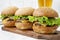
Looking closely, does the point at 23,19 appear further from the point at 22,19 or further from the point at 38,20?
the point at 38,20

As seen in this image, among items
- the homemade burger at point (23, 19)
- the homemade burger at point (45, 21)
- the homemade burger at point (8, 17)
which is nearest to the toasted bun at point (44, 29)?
the homemade burger at point (45, 21)

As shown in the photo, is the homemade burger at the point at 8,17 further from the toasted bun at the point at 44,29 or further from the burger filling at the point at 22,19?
the toasted bun at the point at 44,29

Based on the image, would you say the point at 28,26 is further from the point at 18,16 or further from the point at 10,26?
the point at 10,26

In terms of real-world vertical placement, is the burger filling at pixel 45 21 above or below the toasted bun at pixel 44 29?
above

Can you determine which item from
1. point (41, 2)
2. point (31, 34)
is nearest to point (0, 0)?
point (41, 2)

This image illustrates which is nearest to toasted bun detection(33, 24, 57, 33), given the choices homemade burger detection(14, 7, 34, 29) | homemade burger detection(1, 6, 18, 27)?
homemade burger detection(14, 7, 34, 29)

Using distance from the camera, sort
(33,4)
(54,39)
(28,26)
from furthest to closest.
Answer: (33,4) < (28,26) < (54,39)

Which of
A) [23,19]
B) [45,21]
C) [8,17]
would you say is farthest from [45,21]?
[8,17]

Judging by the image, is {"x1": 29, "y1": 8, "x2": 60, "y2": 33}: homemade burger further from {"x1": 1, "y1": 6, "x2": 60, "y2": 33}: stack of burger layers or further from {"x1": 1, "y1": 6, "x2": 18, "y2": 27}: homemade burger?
{"x1": 1, "y1": 6, "x2": 18, "y2": 27}: homemade burger
